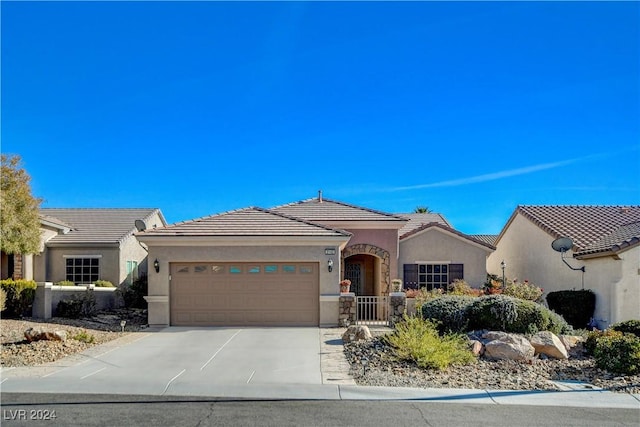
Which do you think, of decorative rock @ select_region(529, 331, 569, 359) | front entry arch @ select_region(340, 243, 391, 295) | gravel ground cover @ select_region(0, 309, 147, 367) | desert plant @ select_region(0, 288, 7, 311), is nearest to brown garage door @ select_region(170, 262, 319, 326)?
gravel ground cover @ select_region(0, 309, 147, 367)

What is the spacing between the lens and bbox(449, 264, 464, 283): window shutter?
23266 mm

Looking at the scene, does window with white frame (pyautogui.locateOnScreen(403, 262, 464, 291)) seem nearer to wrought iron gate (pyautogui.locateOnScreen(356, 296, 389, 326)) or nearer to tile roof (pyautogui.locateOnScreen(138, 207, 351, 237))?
wrought iron gate (pyautogui.locateOnScreen(356, 296, 389, 326))

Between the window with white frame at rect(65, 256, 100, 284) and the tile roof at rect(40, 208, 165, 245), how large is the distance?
0.82 meters

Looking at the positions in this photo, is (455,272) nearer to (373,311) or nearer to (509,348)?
(373,311)

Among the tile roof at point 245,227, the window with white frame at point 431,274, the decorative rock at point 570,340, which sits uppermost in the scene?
the tile roof at point 245,227

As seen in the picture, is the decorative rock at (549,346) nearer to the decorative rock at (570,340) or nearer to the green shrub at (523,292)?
the decorative rock at (570,340)

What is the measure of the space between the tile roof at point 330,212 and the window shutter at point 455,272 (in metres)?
2.92

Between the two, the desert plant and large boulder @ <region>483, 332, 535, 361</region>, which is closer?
large boulder @ <region>483, 332, 535, 361</region>

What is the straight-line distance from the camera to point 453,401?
30.3 feet

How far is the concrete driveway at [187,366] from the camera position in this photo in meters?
10.0

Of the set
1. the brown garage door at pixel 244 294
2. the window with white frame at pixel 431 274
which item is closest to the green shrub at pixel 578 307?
the window with white frame at pixel 431 274

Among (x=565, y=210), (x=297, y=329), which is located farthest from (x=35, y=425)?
(x=565, y=210)

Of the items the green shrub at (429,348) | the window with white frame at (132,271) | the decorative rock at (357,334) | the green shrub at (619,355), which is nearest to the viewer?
the green shrub at (619,355)

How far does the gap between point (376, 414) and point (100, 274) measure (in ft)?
70.1
